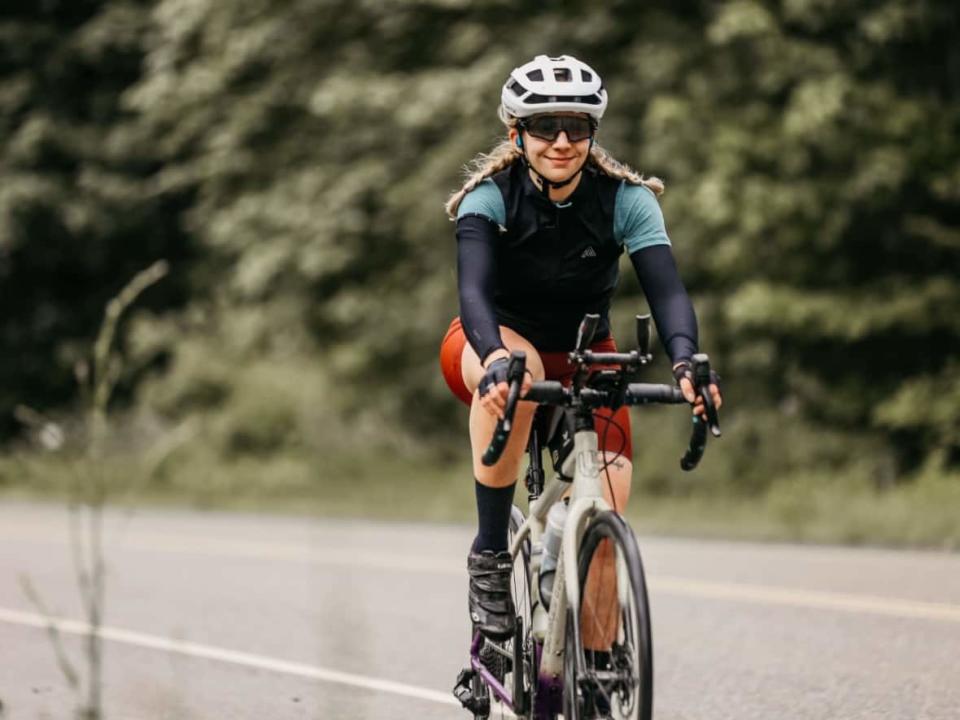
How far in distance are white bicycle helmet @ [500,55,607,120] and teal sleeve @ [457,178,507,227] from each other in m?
0.21

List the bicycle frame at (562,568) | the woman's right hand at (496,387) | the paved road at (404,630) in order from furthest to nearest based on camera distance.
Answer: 1. the paved road at (404,630)
2. the bicycle frame at (562,568)
3. the woman's right hand at (496,387)

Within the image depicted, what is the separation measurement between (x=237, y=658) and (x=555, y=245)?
11.9 ft

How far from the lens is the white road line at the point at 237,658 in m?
7.05

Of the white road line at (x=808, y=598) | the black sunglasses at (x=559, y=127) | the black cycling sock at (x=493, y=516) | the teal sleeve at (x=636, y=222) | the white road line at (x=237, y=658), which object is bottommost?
the white road line at (x=237, y=658)

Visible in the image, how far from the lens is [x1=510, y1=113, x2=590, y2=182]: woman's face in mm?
4914

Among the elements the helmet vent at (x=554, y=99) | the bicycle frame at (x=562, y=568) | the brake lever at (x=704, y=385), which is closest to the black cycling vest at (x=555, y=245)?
the helmet vent at (x=554, y=99)

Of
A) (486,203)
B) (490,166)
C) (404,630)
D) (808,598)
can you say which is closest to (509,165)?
(490,166)

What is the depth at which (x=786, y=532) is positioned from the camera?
542 inches

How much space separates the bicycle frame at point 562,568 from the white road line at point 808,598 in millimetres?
4075

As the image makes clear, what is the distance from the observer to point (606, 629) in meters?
4.57

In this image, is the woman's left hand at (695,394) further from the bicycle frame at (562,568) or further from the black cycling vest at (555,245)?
the black cycling vest at (555,245)

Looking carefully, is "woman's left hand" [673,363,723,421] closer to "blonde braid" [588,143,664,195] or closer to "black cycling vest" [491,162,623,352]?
"black cycling vest" [491,162,623,352]

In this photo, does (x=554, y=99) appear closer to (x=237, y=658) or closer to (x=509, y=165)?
(x=509, y=165)

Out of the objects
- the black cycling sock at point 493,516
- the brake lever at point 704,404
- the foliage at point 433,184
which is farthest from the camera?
the foliage at point 433,184
